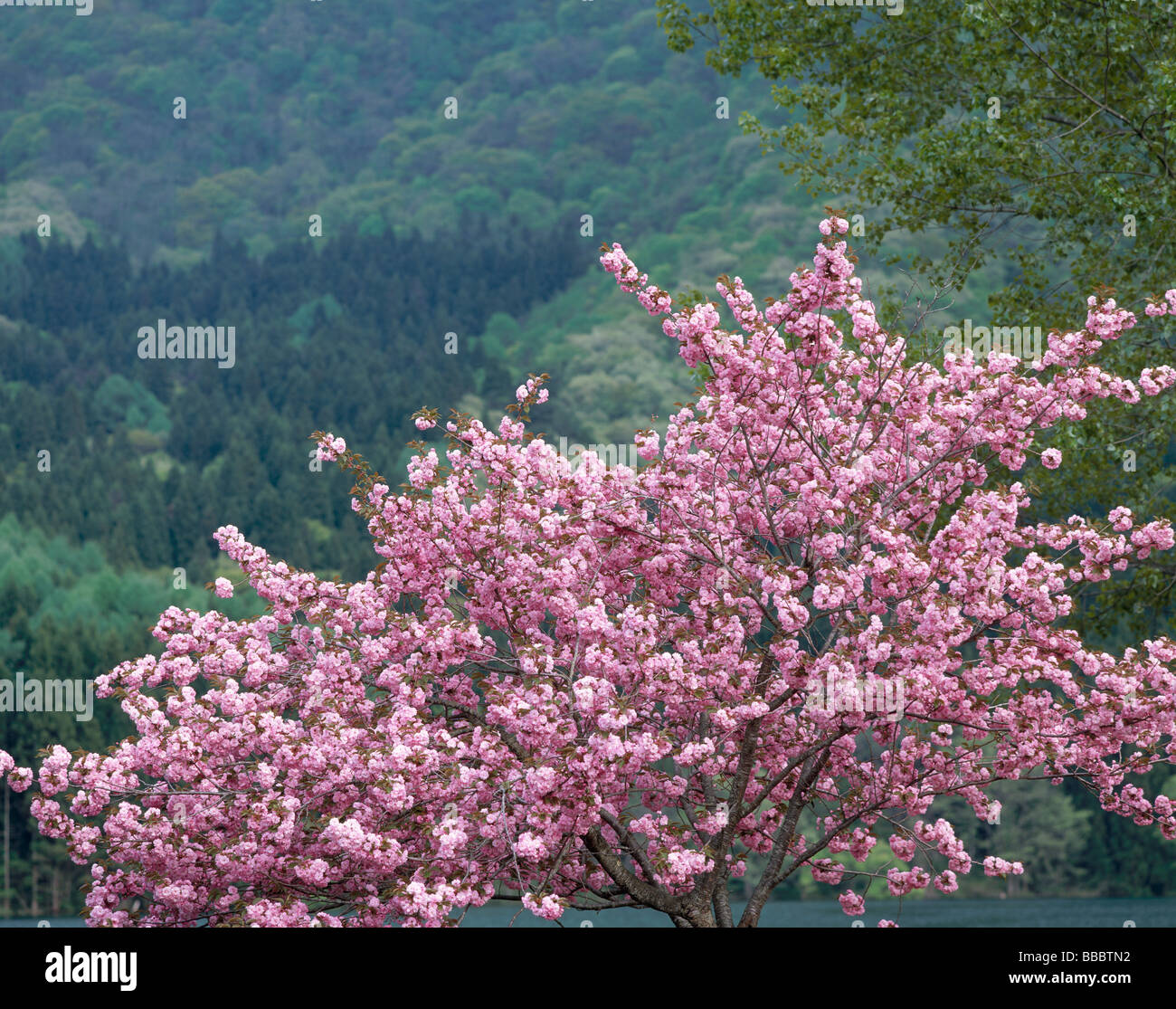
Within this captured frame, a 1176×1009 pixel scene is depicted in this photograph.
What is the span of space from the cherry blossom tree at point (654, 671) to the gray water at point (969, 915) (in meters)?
37.3

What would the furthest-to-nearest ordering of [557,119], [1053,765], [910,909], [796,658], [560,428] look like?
[557,119], [560,428], [910,909], [1053,765], [796,658]

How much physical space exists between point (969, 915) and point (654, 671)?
165 ft

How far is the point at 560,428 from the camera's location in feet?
267

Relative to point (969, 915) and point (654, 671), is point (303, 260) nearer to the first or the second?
point (969, 915)

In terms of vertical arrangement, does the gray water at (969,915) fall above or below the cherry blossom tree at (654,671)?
below

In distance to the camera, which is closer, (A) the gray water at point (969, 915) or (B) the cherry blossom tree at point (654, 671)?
(B) the cherry blossom tree at point (654, 671)

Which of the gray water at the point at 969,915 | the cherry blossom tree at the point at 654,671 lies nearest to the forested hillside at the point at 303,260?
the gray water at the point at 969,915

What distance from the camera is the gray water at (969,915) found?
4822 centimetres

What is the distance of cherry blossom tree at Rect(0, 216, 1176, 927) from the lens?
810cm

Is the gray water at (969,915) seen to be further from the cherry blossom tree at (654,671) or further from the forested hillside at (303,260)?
the cherry blossom tree at (654,671)

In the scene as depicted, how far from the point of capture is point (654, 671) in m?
8.30

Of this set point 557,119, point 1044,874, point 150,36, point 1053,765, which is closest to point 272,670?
point 1053,765
